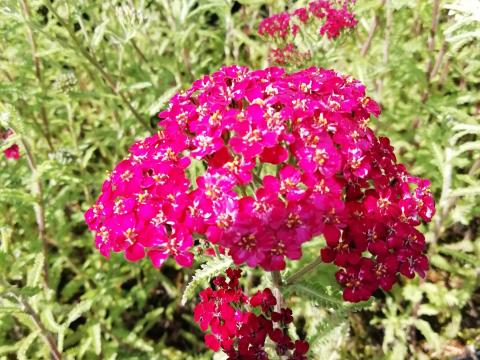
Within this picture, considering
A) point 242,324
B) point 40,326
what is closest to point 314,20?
point 242,324

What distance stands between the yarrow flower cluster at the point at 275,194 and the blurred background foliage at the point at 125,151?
59.0 inches

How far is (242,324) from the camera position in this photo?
2.35 m

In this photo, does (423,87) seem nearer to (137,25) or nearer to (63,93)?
(137,25)

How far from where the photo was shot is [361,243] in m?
2.07

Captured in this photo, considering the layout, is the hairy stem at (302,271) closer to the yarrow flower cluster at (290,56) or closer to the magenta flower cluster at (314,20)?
the yarrow flower cluster at (290,56)

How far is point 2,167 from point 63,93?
39.4 inches

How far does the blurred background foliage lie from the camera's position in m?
3.84

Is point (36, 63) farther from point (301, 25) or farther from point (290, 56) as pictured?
point (301, 25)

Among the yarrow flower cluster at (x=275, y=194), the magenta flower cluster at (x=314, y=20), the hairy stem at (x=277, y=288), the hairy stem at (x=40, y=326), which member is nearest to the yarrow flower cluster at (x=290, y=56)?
the magenta flower cluster at (x=314, y=20)

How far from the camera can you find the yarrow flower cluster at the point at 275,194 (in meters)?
1.96

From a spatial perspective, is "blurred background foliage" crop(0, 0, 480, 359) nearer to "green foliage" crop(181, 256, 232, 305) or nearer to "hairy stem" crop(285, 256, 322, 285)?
"hairy stem" crop(285, 256, 322, 285)

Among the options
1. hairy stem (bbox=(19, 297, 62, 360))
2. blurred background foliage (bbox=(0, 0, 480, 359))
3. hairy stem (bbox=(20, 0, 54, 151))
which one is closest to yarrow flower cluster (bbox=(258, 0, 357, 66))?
blurred background foliage (bbox=(0, 0, 480, 359))

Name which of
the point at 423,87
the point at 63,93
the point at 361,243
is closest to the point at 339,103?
the point at 361,243

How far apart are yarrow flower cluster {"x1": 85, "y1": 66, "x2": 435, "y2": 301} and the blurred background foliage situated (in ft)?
4.92
